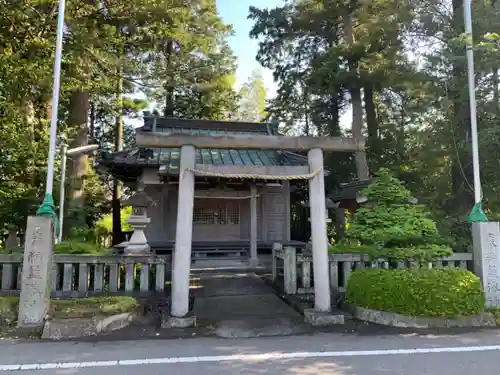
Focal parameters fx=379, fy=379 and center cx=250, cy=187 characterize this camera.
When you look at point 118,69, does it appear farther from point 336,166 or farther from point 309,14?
point 336,166

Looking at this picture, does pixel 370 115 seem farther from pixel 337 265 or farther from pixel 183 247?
pixel 183 247

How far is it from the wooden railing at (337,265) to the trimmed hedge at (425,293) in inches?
34.4

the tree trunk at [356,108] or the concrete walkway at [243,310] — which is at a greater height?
the tree trunk at [356,108]

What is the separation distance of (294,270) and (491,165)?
601cm

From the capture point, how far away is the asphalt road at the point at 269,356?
4.36 meters

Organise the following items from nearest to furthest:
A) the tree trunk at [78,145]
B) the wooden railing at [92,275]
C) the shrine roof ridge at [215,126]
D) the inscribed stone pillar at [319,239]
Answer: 1. the inscribed stone pillar at [319,239]
2. the wooden railing at [92,275]
3. the tree trunk at [78,145]
4. the shrine roof ridge at [215,126]

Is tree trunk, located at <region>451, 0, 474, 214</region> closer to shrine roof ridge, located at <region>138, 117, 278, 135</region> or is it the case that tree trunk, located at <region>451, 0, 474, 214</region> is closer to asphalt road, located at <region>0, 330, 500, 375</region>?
asphalt road, located at <region>0, 330, 500, 375</region>

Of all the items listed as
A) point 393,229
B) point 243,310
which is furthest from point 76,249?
point 393,229

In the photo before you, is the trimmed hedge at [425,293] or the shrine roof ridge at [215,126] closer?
the trimmed hedge at [425,293]

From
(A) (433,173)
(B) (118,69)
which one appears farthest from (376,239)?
(B) (118,69)

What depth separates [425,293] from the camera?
20.1 ft

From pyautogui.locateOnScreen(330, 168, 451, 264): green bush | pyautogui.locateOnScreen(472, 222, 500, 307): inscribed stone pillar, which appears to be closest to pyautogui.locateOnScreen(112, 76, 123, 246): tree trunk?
pyautogui.locateOnScreen(330, 168, 451, 264): green bush

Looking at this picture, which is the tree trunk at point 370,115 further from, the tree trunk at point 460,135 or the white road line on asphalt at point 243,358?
the white road line on asphalt at point 243,358

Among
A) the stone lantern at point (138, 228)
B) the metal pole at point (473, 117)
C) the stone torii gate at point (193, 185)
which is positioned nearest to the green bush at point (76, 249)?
the stone lantern at point (138, 228)
